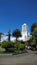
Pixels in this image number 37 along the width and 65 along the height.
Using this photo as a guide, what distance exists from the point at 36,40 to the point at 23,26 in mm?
35801

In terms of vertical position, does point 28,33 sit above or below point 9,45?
above

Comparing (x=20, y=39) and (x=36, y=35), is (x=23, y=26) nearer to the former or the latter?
(x=20, y=39)

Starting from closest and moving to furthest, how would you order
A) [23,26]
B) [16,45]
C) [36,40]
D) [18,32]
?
[36,40]
[16,45]
[23,26]
[18,32]

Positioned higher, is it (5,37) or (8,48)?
(5,37)

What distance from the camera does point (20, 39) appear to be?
2886 inches

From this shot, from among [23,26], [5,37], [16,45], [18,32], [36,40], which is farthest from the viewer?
[18,32]

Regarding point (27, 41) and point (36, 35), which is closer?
point (36, 35)

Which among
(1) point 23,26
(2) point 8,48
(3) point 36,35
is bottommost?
(2) point 8,48

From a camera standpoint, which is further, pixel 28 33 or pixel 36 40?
pixel 28 33

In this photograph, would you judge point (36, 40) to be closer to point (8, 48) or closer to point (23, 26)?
point (8, 48)

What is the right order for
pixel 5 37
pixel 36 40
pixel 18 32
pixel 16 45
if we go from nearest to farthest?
pixel 36 40 → pixel 16 45 → pixel 5 37 → pixel 18 32

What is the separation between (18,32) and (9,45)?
153 feet

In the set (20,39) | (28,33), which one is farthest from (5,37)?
(28,33)

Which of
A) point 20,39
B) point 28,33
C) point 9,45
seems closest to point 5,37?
point 20,39
